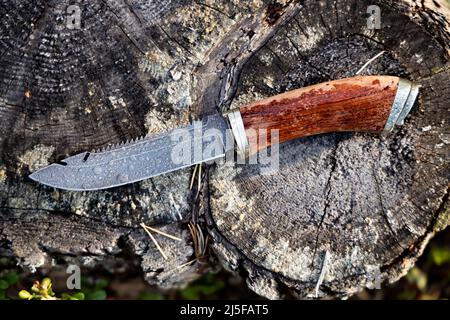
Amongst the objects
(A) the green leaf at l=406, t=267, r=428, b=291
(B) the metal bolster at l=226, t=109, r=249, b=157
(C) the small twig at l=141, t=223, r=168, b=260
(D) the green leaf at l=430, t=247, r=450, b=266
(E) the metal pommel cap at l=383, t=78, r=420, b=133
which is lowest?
(A) the green leaf at l=406, t=267, r=428, b=291

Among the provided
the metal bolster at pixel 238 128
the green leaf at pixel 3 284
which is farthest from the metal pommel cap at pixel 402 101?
the green leaf at pixel 3 284

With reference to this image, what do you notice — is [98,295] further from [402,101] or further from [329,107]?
[402,101]

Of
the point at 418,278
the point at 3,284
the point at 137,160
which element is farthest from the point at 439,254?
the point at 3,284

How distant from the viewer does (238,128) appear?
8.08ft

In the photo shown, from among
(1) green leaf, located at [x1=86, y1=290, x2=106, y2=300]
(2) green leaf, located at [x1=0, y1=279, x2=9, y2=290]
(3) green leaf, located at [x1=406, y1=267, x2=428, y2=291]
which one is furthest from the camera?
(3) green leaf, located at [x1=406, y1=267, x2=428, y2=291]

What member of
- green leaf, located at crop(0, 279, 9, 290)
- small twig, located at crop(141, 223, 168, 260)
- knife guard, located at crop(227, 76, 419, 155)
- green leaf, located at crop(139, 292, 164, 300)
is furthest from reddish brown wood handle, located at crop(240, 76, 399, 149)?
green leaf, located at crop(0, 279, 9, 290)

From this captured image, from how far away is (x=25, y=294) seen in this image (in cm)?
262

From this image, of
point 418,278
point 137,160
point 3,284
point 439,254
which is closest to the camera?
point 137,160

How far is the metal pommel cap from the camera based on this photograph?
7.93 ft

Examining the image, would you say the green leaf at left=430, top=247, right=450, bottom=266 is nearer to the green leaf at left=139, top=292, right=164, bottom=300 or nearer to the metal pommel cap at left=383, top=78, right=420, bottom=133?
the metal pommel cap at left=383, top=78, right=420, bottom=133

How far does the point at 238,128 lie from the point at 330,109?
1.41 feet

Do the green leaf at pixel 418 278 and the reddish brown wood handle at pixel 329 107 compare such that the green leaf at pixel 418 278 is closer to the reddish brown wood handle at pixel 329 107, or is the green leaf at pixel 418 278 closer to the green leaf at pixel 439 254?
the green leaf at pixel 439 254

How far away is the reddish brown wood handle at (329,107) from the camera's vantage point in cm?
243

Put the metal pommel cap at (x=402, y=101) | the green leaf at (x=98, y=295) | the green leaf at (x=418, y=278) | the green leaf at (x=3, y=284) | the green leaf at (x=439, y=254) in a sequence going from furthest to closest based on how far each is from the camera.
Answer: the green leaf at (x=418, y=278)
the green leaf at (x=439, y=254)
the green leaf at (x=98, y=295)
the green leaf at (x=3, y=284)
the metal pommel cap at (x=402, y=101)
